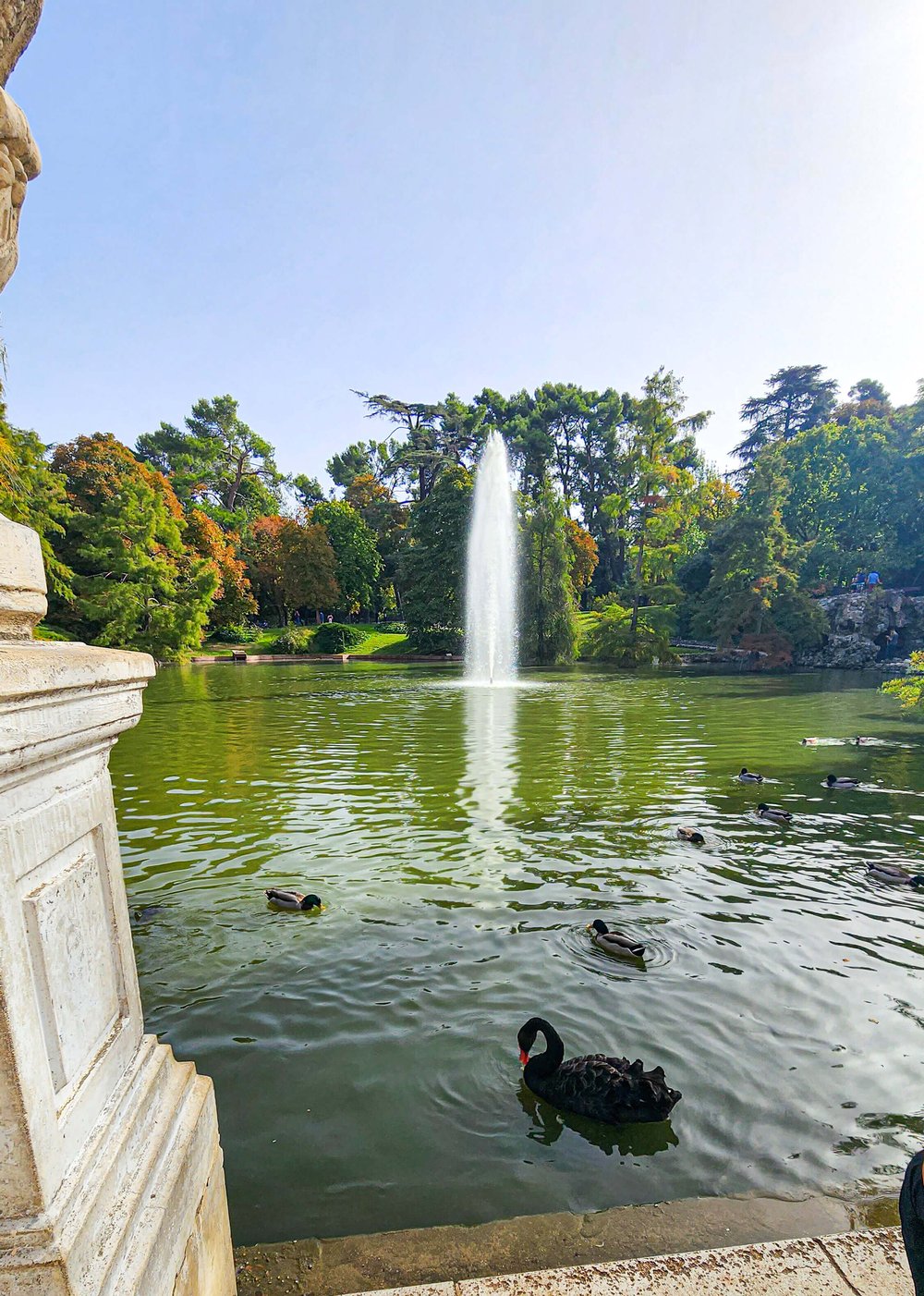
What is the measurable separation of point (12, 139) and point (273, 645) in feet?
154

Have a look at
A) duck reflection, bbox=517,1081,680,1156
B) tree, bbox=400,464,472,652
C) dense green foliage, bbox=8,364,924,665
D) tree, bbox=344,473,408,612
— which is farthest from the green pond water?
tree, bbox=344,473,408,612

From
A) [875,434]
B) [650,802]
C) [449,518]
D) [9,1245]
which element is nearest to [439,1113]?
[9,1245]

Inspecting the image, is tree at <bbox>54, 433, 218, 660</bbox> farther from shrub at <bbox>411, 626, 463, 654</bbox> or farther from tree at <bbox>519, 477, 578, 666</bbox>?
tree at <bbox>519, 477, 578, 666</bbox>

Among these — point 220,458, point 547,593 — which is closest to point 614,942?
point 547,593

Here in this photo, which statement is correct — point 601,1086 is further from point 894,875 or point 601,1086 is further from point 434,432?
point 434,432

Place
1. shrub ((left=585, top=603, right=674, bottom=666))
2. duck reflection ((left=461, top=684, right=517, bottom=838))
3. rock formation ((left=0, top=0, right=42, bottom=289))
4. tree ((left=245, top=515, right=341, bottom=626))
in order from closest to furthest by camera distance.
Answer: rock formation ((left=0, top=0, right=42, bottom=289))
duck reflection ((left=461, top=684, right=517, bottom=838))
shrub ((left=585, top=603, right=674, bottom=666))
tree ((left=245, top=515, right=341, bottom=626))

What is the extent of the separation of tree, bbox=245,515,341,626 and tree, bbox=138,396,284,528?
9685 mm

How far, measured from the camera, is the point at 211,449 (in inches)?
2670

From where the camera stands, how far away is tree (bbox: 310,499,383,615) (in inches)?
2256

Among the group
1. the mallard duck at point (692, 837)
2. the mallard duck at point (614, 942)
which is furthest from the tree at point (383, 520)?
the mallard duck at point (614, 942)

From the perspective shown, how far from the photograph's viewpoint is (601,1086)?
3906 millimetres

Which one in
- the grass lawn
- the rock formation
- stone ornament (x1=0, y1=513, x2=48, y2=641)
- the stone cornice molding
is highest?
the rock formation

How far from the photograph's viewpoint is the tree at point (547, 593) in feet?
129

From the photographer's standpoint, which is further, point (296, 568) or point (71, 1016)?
point (296, 568)
